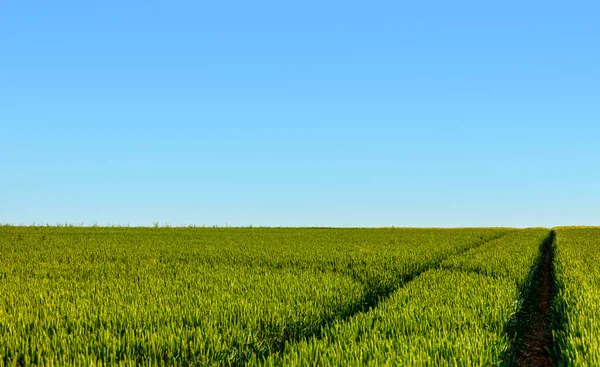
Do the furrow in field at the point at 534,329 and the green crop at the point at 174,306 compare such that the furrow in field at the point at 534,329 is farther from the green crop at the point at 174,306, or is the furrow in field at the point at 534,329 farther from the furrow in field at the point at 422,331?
the green crop at the point at 174,306

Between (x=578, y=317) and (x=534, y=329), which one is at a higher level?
(x=578, y=317)

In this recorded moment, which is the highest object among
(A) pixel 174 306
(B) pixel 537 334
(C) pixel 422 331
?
(A) pixel 174 306

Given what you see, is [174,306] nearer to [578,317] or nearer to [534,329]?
[578,317]

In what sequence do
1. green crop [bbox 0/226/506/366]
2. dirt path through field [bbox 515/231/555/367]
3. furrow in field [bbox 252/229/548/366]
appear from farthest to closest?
dirt path through field [bbox 515/231/555/367] → green crop [bbox 0/226/506/366] → furrow in field [bbox 252/229/548/366]

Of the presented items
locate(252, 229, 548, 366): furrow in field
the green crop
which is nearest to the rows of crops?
locate(252, 229, 548, 366): furrow in field

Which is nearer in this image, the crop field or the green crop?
the crop field

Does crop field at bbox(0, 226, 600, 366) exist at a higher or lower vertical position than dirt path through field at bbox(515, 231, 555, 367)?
higher

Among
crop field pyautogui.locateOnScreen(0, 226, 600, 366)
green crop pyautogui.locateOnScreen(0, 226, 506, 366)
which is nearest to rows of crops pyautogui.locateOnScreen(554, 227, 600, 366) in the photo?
crop field pyautogui.locateOnScreen(0, 226, 600, 366)

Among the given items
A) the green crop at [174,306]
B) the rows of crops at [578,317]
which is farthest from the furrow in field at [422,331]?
the rows of crops at [578,317]

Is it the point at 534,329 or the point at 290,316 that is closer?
the point at 290,316

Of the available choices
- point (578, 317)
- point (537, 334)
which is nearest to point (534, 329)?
point (537, 334)

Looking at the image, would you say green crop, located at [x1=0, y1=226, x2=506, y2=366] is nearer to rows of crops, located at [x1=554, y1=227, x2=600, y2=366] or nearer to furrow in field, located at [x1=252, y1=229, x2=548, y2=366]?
furrow in field, located at [x1=252, y1=229, x2=548, y2=366]

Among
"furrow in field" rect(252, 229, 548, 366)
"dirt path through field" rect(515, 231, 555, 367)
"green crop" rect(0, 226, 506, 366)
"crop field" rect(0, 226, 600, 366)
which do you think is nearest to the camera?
"furrow in field" rect(252, 229, 548, 366)

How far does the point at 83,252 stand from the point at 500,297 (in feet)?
50.2
